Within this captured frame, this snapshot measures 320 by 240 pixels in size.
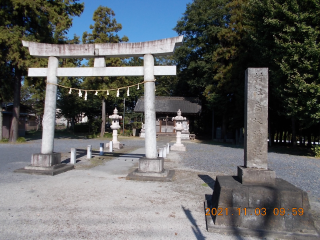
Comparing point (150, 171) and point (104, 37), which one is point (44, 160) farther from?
point (104, 37)

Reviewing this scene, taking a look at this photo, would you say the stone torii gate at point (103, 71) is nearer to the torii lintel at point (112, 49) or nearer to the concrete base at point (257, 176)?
the torii lintel at point (112, 49)

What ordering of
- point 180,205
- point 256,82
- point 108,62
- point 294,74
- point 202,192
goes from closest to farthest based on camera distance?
point 256,82
point 180,205
point 202,192
point 294,74
point 108,62

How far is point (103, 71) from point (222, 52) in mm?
17336

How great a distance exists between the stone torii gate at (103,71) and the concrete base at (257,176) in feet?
9.81

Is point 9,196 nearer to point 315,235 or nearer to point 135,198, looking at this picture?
point 135,198

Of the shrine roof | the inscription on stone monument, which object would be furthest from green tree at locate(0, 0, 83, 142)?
the inscription on stone monument

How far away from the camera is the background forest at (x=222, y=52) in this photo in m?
11.4

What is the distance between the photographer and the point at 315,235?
341 centimetres

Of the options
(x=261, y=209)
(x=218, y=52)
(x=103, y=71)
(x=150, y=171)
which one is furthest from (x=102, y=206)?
(x=218, y=52)

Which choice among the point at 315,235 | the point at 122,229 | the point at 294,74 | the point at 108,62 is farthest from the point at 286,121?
the point at 122,229

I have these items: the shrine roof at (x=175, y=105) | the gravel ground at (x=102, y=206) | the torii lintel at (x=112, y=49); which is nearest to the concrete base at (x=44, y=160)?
the gravel ground at (x=102, y=206)

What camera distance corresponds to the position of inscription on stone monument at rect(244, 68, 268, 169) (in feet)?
13.8

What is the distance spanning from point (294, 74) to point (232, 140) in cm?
1326

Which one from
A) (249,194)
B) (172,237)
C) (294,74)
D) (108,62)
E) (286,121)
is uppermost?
(108,62)
